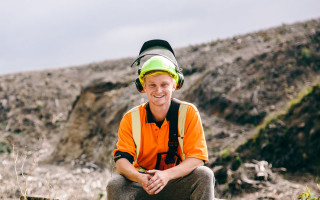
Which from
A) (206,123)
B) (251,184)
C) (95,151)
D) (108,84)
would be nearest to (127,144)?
(251,184)

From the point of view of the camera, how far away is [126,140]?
2.88m

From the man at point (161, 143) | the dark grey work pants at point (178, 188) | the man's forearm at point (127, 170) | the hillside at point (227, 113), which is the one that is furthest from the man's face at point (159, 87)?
the hillside at point (227, 113)

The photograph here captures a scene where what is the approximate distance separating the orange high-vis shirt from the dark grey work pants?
18 cm

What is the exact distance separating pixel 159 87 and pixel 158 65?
0.21 m

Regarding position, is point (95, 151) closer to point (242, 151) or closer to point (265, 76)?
point (242, 151)

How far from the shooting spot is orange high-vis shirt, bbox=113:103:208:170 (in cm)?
280

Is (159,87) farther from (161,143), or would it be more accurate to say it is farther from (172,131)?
(161,143)

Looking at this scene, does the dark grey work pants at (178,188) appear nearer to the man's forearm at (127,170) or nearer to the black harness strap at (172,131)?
the man's forearm at (127,170)

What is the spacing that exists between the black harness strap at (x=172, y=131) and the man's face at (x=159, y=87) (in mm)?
127

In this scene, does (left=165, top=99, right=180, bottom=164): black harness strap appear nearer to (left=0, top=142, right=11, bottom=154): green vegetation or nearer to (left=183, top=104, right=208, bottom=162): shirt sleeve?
(left=183, top=104, right=208, bottom=162): shirt sleeve

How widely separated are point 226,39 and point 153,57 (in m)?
15.1

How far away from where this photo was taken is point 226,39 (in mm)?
17094

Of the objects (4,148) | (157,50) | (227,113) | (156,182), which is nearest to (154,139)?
(156,182)

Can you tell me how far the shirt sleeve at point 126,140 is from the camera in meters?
2.83
